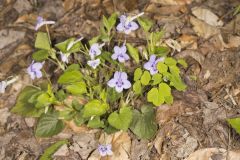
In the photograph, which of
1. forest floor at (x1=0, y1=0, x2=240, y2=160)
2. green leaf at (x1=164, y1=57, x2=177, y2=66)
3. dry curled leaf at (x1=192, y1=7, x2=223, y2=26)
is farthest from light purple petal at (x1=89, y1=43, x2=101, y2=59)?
dry curled leaf at (x1=192, y1=7, x2=223, y2=26)

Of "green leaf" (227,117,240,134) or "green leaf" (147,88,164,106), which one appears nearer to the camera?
"green leaf" (227,117,240,134)

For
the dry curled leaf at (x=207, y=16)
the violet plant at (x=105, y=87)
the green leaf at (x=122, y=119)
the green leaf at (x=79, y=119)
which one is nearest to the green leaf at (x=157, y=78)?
the violet plant at (x=105, y=87)

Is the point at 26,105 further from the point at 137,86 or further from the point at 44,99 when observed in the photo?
the point at 137,86

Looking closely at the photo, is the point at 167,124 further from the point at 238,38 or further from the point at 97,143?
the point at 238,38

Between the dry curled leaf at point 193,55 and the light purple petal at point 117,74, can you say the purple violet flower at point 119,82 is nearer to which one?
the light purple petal at point 117,74

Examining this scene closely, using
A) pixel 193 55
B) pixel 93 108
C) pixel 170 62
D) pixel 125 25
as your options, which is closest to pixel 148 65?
pixel 170 62

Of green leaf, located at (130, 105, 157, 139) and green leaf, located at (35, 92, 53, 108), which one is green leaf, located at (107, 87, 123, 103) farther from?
green leaf, located at (35, 92, 53, 108)
